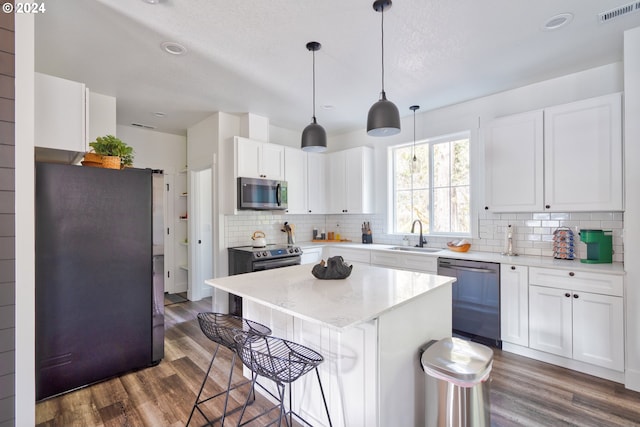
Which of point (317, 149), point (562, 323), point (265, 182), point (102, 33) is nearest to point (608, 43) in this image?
point (562, 323)

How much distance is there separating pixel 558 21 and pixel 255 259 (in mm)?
3581

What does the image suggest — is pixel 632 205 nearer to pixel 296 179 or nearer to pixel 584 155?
pixel 584 155

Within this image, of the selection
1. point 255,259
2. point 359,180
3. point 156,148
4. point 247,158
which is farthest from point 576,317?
point 156,148

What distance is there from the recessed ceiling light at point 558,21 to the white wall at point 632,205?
23.8 inches

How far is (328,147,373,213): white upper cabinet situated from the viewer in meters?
4.72

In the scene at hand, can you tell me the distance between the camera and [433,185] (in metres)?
4.25

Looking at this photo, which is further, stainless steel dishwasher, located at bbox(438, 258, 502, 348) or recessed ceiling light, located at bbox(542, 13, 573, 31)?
stainless steel dishwasher, located at bbox(438, 258, 502, 348)

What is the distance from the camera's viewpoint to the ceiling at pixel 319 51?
209 cm

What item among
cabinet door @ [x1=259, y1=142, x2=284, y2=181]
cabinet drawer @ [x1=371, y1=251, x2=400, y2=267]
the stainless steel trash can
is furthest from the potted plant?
cabinet drawer @ [x1=371, y1=251, x2=400, y2=267]

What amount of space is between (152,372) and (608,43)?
16.0ft

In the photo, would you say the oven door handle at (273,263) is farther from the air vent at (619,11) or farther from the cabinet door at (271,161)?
the air vent at (619,11)

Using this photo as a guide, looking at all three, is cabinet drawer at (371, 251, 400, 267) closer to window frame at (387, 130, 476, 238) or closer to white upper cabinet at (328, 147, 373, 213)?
window frame at (387, 130, 476, 238)

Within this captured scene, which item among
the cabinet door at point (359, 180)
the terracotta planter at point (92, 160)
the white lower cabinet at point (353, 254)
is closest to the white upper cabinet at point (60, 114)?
the terracotta planter at point (92, 160)

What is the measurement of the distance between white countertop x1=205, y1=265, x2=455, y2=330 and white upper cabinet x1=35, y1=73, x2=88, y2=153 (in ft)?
5.25
